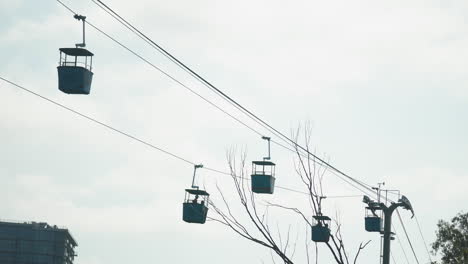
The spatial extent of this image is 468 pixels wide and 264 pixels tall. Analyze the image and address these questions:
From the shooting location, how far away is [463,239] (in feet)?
235

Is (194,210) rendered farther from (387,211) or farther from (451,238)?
(451,238)

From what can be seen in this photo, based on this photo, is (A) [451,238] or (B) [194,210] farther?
(A) [451,238]

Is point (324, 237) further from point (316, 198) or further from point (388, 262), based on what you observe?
point (388, 262)

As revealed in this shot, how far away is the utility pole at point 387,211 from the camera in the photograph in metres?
28.5

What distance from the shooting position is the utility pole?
28469 mm

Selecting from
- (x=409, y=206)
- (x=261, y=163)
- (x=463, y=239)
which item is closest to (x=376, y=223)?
(x=261, y=163)

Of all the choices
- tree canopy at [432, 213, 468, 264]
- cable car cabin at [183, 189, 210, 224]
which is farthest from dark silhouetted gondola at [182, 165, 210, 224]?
tree canopy at [432, 213, 468, 264]

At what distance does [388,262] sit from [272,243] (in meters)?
13.2

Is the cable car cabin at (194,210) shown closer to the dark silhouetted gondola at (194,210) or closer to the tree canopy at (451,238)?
the dark silhouetted gondola at (194,210)

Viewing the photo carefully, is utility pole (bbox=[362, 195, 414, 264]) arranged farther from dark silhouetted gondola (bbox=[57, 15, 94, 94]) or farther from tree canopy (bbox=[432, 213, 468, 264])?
tree canopy (bbox=[432, 213, 468, 264])

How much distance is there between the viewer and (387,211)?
30.5 meters

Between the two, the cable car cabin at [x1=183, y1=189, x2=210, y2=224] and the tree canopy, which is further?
the tree canopy

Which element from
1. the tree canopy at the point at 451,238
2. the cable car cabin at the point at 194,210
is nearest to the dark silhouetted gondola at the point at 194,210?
the cable car cabin at the point at 194,210

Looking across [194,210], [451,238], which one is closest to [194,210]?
[194,210]
